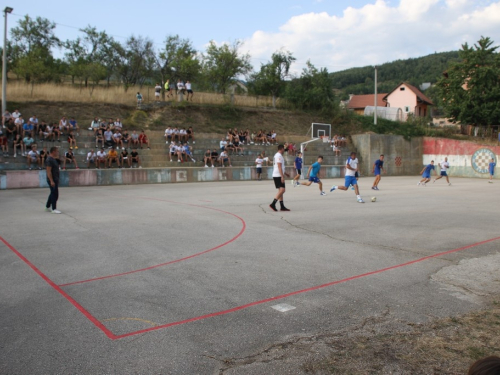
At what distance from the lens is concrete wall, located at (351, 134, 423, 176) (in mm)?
40969

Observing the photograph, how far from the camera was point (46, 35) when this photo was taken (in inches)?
2060

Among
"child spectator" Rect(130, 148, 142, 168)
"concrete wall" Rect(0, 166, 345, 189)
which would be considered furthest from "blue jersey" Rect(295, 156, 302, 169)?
"child spectator" Rect(130, 148, 142, 168)

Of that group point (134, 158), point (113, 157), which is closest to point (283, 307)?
point (113, 157)

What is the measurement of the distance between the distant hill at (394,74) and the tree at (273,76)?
70.6m

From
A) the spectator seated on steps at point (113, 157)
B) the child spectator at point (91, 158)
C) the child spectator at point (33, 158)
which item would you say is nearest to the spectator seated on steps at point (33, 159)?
the child spectator at point (33, 158)

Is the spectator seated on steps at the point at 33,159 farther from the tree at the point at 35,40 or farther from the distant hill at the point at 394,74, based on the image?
the distant hill at the point at 394,74

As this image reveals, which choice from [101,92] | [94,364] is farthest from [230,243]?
[101,92]

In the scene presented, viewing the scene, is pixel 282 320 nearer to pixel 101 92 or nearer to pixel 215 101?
pixel 101 92

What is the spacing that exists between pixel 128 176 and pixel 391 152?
27.1 metres

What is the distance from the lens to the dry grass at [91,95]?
3391cm

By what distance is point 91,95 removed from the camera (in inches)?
1469

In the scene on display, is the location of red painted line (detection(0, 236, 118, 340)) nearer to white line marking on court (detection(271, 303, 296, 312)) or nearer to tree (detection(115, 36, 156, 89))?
white line marking on court (detection(271, 303, 296, 312))

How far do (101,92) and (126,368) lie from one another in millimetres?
37943

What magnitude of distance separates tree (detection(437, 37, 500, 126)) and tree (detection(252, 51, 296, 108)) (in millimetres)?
17304
